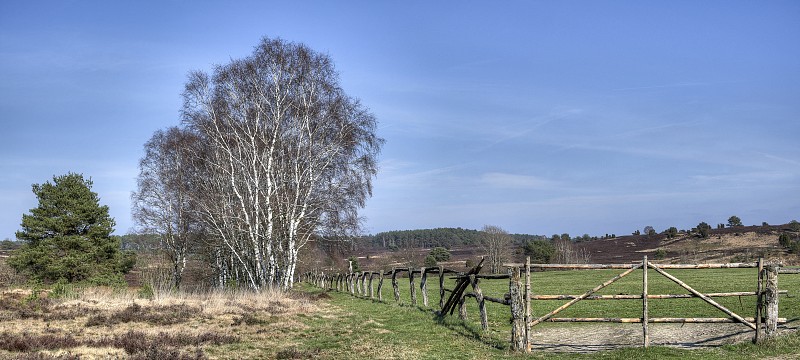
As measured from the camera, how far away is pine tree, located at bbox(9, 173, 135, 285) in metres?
33.2

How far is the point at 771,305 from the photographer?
11594 millimetres

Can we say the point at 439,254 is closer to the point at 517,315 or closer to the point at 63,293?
the point at 63,293

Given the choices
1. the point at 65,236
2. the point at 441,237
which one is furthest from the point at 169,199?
the point at 441,237

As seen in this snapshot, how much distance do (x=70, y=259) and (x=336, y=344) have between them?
26.8 meters

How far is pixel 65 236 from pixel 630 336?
32.3 meters

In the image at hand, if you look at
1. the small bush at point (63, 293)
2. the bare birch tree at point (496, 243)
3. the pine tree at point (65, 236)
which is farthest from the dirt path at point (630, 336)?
the bare birch tree at point (496, 243)

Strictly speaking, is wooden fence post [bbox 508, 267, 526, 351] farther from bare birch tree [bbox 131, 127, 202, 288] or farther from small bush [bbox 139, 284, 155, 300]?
bare birch tree [bbox 131, 127, 202, 288]

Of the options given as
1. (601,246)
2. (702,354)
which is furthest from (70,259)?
(601,246)

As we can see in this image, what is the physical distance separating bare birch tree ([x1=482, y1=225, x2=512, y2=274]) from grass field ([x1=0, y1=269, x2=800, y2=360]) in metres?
35.4

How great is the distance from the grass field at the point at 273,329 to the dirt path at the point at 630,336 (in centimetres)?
33

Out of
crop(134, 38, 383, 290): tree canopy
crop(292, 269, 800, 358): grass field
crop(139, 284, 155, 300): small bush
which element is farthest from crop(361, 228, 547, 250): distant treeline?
crop(292, 269, 800, 358): grass field

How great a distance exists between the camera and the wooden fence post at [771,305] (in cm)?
1158

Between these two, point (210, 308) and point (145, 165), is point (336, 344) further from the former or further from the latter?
point (145, 165)

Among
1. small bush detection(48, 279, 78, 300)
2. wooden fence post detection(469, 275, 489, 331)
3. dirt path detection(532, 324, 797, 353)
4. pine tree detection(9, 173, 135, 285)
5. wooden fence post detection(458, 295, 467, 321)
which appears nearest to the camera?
dirt path detection(532, 324, 797, 353)
